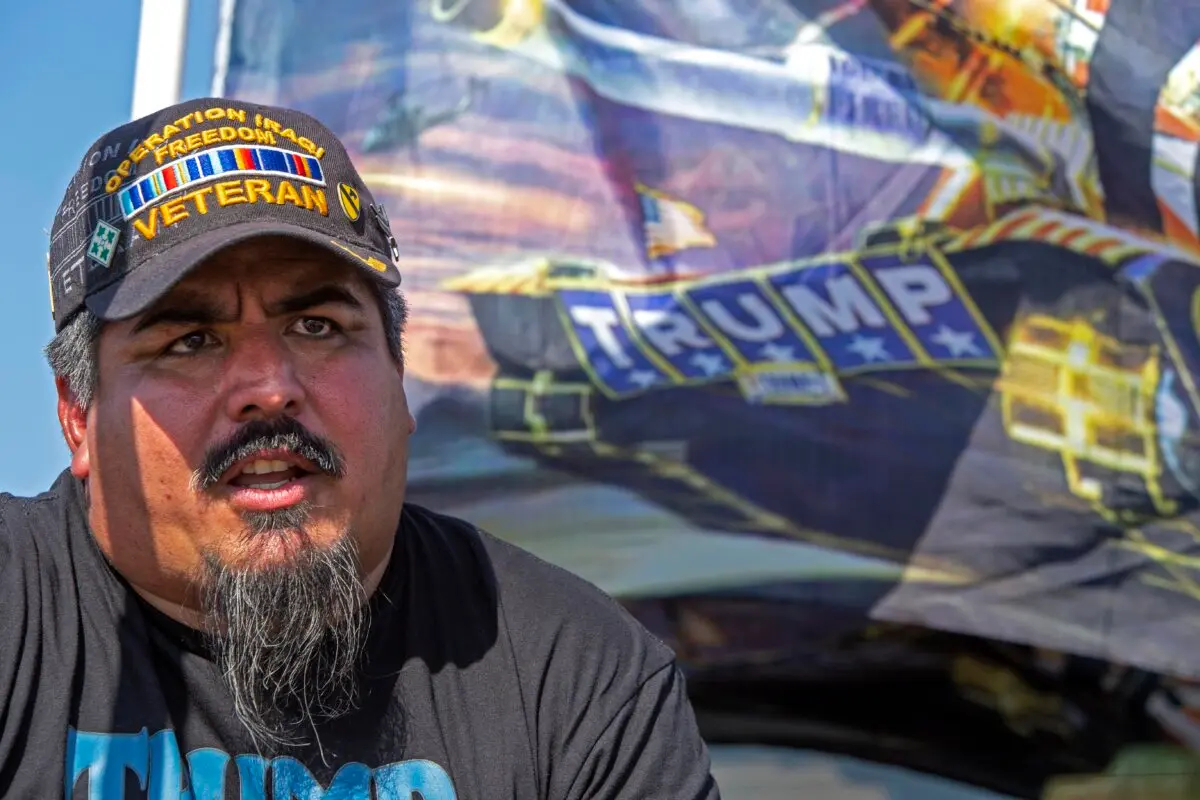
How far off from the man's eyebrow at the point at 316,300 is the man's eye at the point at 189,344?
0.21ft

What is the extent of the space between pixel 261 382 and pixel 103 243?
21 cm

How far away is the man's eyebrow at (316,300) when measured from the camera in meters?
1.19

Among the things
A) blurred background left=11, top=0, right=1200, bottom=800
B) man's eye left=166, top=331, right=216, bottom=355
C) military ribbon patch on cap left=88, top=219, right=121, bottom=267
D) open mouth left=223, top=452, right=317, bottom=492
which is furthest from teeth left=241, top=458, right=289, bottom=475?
blurred background left=11, top=0, right=1200, bottom=800

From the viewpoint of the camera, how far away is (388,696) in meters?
1.23

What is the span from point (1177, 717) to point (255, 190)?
2282mm

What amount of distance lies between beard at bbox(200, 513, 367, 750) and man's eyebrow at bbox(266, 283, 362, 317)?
0.63 ft

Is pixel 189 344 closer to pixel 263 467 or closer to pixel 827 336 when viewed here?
pixel 263 467

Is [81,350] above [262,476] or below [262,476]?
above

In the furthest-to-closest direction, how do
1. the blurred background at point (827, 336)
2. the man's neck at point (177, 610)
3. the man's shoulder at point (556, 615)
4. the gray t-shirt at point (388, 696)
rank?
the blurred background at point (827, 336) < the man's shoulder at point (556, 615) < the man's neck at point (177, 610) < the gray t-shirt at point (388, 696)

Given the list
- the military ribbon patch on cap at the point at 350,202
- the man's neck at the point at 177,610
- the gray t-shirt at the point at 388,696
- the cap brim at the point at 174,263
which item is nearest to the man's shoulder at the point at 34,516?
the gray t-shirt at the point at 388,696

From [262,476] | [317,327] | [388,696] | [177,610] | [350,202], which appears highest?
[350,202]

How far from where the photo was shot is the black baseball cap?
3.80 ft

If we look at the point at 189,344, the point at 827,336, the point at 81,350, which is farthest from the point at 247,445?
the point at 827,336

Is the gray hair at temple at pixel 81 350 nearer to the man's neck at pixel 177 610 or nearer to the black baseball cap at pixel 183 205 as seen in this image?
the black baseball cap at pixel 183 205
